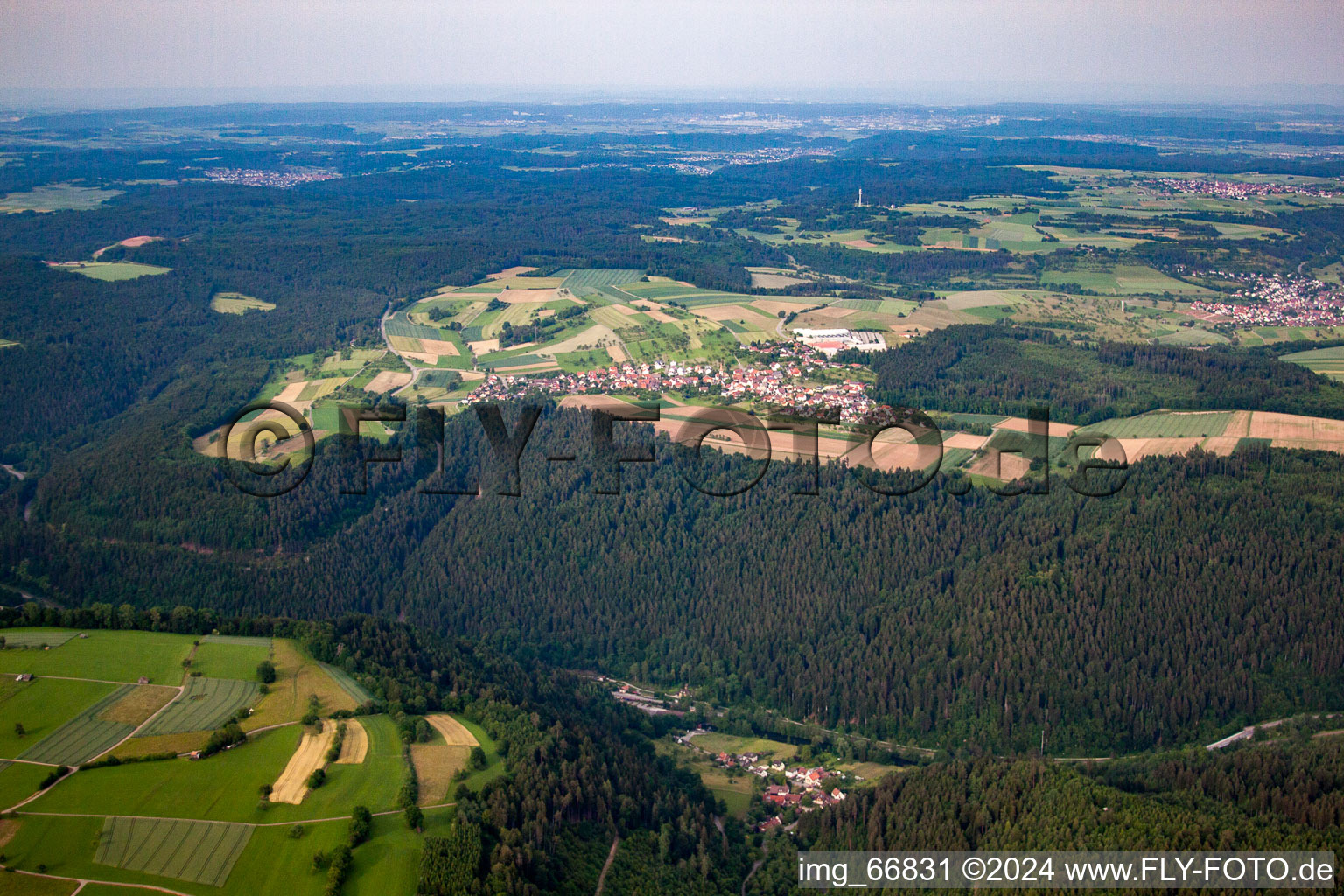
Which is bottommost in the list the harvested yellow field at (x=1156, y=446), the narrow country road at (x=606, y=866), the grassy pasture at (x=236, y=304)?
the narrow country road at (x=606, y=866)

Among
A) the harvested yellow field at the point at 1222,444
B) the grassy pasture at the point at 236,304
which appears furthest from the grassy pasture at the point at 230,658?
the grassy pasture at the point at 236,304

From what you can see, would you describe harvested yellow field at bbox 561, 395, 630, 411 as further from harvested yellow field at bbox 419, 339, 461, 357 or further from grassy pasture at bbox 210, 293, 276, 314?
grassy pasture at bbox 210, 293, 276, 314

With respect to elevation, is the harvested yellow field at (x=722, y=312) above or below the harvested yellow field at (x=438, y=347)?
above

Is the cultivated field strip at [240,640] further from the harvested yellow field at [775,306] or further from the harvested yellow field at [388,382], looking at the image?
the harvested yellow field at [775,306]

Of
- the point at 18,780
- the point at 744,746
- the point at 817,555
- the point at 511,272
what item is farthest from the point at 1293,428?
the point at 511,272

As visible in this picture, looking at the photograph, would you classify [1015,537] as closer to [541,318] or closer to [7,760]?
[7,760]

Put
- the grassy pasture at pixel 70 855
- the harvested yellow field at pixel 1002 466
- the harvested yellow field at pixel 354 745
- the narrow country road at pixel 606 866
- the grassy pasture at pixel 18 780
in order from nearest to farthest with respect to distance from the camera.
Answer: the grassy pasture at pixel 70 855
the grassy pasture at pixel 18 780
the narrow country road at pixel 606 866
the harvested yellow field at pixel 354 745
the harvested yellow field at pixel 1002 466

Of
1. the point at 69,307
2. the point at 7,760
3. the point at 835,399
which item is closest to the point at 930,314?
the point at 835,399
